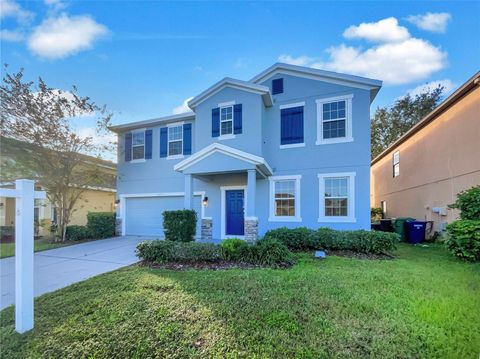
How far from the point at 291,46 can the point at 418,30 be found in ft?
16.3

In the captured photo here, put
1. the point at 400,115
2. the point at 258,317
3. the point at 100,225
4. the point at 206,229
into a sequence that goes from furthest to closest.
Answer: the point at 400,115
the point at 100,225
the point at 206,229
the point at 258,317

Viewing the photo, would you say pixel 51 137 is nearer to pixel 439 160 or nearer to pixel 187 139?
pixel 187 139

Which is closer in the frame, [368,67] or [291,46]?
[291,46]

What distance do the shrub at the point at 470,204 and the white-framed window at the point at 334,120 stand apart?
3.82 metres

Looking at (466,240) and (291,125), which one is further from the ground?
(291,125)

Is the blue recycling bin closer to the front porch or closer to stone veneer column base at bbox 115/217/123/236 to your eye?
the front porch

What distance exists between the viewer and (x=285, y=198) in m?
10.1

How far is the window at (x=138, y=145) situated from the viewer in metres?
12.9

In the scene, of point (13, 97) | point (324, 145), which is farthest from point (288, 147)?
point (13, 97)

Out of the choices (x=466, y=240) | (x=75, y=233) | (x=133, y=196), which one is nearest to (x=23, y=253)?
(x=466, y=240)

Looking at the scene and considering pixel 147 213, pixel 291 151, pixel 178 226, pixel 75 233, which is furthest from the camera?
pixel 147 213

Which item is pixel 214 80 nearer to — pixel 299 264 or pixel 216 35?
pixel 216 35

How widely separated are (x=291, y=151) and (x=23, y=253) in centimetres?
877

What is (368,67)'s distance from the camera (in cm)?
1191
